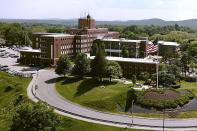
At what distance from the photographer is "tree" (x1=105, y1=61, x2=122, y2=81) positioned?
92688 millimetres

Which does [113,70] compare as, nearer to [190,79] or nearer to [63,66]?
[63,66]

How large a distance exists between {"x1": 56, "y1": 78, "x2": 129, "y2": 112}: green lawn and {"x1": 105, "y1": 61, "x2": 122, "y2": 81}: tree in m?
2.25

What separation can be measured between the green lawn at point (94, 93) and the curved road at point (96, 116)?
2308 millimetres

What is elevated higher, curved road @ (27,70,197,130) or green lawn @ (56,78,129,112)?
green lawn @ (56,78,129,112)

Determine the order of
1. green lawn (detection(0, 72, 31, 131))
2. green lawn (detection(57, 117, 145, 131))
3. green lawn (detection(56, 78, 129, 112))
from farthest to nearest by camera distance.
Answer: green lawn (detection(0, 72, 31, 131)) < green lawn (detection(56, 78, 129, 112)) < green lawn (detection(57, 117, 145, 131))

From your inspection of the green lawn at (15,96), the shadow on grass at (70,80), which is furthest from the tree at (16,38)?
the shadow on grass at (70,80)

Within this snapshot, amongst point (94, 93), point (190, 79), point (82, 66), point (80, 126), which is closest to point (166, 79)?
point (190, 79)

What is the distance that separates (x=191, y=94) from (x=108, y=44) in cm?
5729

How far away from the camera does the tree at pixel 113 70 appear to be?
92688mm

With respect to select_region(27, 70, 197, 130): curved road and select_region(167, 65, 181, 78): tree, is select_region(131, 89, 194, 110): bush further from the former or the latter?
select_region(167, 65, 181, 78): tree

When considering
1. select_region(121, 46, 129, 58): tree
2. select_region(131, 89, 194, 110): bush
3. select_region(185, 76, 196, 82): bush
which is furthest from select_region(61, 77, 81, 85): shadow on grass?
select_region(121, 46, 129, 58): tree

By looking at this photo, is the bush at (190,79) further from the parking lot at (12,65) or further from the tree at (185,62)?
the parking lot at (12,65)

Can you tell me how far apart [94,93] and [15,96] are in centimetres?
1826

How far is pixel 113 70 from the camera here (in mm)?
92938
